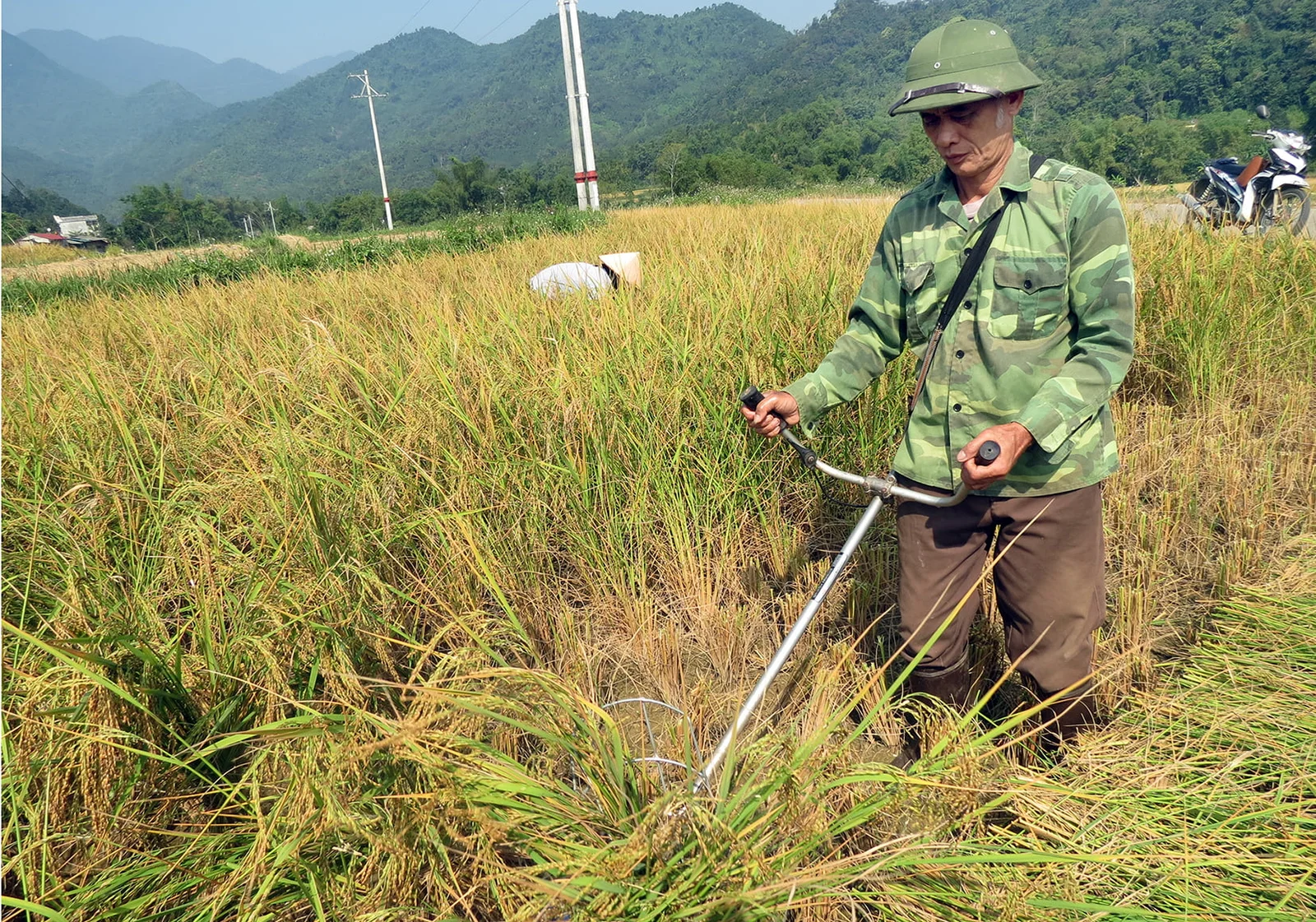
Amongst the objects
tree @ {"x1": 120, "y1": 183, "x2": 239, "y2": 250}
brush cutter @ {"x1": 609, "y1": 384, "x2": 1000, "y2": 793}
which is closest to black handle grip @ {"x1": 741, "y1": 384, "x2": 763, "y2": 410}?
brush cutter @ {"x1": 609, "y1": 384, "x2": 1000, "y2": 793}

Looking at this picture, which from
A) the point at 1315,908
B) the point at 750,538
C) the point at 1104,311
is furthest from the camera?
the point at 750,538

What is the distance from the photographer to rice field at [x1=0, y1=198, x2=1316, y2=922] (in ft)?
3.61

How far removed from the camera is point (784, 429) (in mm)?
1635

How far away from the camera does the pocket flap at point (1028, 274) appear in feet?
4.82

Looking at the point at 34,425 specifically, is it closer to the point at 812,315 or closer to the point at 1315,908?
the point at 812,315

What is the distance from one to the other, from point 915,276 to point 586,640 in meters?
1.25

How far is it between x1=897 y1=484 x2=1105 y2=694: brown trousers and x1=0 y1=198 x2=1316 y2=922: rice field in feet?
0.65

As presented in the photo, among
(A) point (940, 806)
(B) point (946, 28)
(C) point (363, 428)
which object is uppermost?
(B) point (946, 28)

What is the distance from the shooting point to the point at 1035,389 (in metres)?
1.53

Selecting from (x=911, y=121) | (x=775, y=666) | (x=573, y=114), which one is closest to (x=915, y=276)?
(x=775, y=666)

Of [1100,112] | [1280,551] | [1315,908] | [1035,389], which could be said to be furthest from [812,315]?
[1100,112]

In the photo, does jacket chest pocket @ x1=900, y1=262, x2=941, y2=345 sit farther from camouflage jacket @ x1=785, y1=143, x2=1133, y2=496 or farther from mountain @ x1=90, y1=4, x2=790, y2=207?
mountain @ x1=90, y1=4, x2=790, y2=207

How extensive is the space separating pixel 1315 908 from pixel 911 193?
154 cm

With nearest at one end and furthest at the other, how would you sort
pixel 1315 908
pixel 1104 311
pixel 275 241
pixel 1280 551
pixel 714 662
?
pixel 1315 908, pixel 1104 311, pixel 714 662, pixel 1280 551, pixel 275 241
